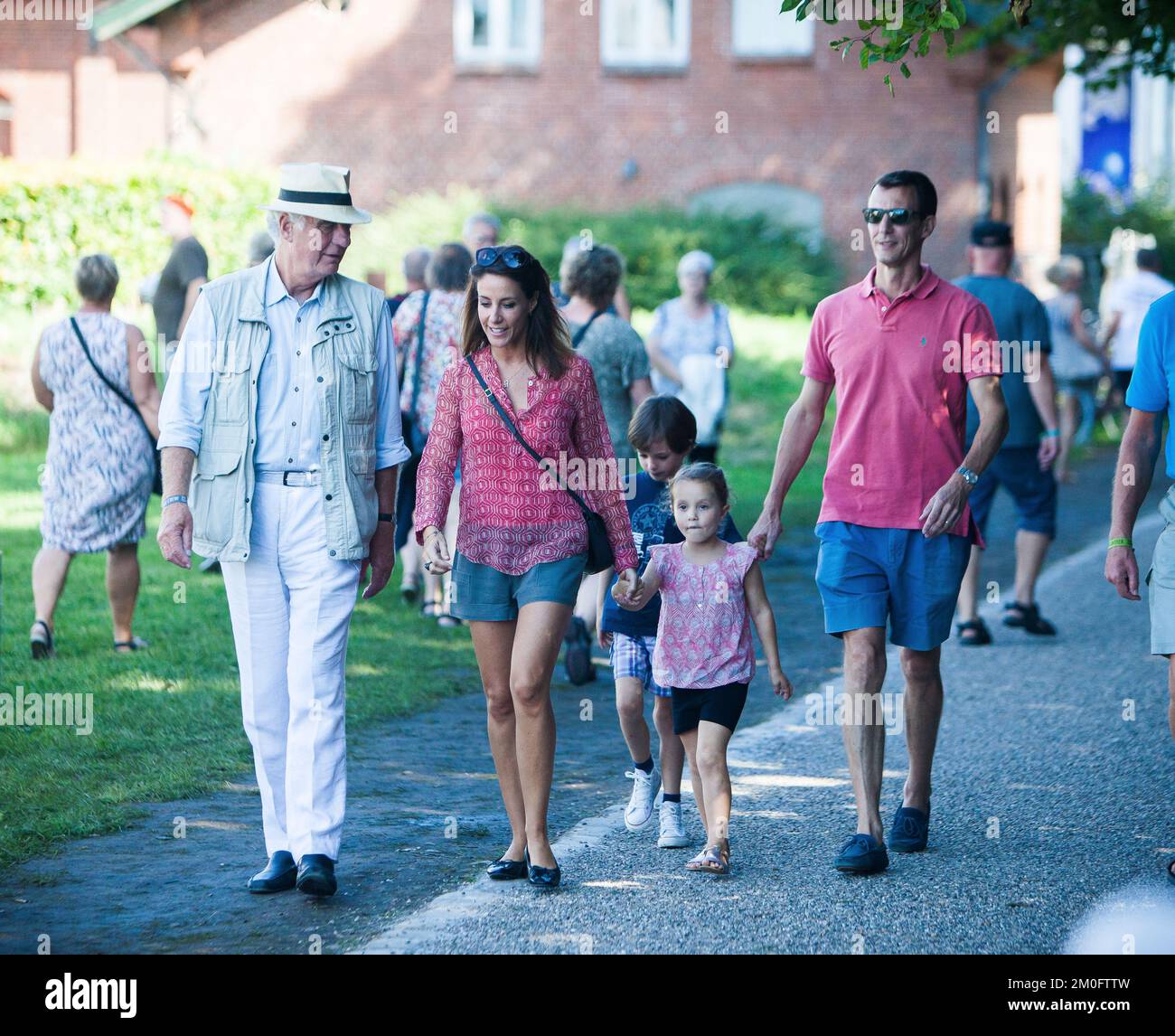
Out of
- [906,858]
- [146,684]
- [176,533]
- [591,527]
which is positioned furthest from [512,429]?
[146,684]

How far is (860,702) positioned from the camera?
18.6 feet

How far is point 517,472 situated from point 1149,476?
2.04 metres

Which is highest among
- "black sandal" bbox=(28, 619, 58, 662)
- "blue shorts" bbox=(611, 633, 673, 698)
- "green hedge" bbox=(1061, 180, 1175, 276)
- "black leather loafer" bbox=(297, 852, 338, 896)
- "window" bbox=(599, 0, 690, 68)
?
"window" bbox=(599, 0, 690, 68)

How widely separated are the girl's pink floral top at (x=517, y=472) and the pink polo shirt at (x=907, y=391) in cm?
84

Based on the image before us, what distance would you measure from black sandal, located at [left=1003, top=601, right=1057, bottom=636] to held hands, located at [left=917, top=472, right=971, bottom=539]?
4.50m

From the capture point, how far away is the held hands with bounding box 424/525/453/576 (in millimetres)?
5137

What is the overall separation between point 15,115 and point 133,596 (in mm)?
19644

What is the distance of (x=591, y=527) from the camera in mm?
5395

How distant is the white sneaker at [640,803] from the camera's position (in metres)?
6.09

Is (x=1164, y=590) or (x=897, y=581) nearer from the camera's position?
(x=1164, y=590)

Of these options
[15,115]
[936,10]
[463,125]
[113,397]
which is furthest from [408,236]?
[936,10]

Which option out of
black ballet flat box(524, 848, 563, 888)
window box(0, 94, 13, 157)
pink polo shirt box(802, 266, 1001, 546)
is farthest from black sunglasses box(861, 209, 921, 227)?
window box(0, 94, 13, 157)

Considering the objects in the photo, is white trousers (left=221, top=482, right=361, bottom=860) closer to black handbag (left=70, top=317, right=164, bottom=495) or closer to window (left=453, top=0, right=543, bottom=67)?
black handbag (left=70, top=317, right=164, bottom=495)

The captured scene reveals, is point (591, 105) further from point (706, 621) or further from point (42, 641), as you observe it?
point (706, 621)
